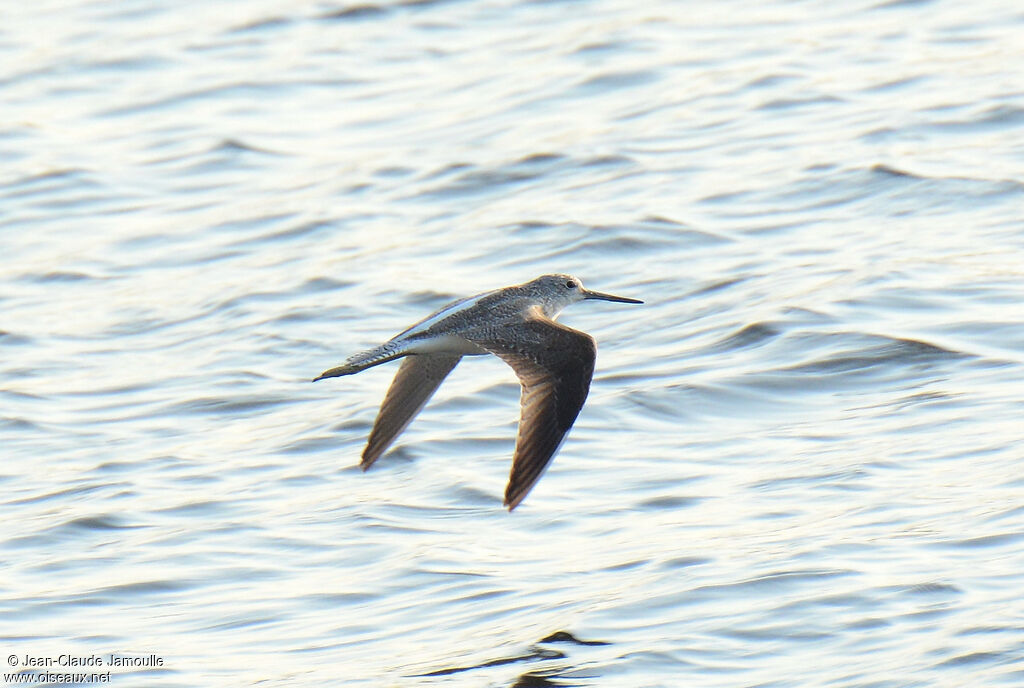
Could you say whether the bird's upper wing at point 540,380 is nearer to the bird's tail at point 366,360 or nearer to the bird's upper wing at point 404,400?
the bird's tail at point 366,360

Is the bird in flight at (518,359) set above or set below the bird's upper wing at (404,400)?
above

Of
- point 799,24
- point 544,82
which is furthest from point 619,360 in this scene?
point 799,24

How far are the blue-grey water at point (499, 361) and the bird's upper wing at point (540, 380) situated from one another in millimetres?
754

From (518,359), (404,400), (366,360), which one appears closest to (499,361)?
(404,400)

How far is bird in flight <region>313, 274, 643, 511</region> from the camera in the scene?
26.0ft

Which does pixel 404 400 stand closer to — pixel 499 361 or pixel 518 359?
pixel 518 359

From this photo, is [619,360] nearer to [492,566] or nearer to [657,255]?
[657,255]

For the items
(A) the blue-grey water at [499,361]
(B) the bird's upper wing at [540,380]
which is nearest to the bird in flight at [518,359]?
(B) the bird's upper wing at [540,380]

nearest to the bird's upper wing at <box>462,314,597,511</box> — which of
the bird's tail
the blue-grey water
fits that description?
the bird's tail

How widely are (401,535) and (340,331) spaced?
3637 mm

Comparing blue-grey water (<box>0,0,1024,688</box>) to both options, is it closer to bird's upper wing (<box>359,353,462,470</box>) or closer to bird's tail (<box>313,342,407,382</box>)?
bird's upper wing (<box>359,353,462,470</box>)

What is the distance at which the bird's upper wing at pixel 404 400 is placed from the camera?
943cm

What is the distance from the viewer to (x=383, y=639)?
8102 millimetres

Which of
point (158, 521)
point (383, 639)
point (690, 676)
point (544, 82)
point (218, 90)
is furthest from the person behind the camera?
point (218, 90)
